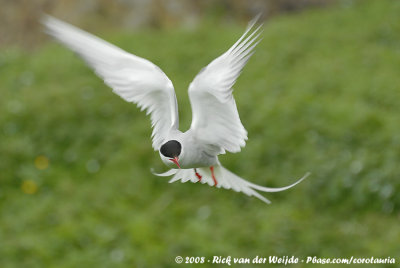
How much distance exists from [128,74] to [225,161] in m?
4.27

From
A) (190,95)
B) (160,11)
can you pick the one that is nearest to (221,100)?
(190,95)

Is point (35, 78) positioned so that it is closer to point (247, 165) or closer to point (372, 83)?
point (247, 165)

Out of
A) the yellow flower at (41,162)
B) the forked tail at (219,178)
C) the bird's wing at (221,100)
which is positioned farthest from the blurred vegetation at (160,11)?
the bird's wing at (221,100)

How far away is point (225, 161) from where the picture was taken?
567cm

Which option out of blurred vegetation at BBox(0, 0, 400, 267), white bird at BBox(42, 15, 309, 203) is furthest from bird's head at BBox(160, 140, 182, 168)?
blurred vegetation at BBox(0, 0, 400, 267)

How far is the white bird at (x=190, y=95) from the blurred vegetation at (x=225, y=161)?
3.36 m

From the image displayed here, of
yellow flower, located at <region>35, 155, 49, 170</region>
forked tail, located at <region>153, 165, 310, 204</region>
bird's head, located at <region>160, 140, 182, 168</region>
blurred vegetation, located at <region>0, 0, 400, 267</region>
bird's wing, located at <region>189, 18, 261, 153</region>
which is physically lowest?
yellow flower, located at <region>35, 155, 49, 170</region>

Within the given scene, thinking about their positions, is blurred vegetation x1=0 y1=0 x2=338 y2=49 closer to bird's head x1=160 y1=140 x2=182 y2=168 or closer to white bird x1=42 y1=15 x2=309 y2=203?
white bird x1=42 y1=15 x2=309 y2=203

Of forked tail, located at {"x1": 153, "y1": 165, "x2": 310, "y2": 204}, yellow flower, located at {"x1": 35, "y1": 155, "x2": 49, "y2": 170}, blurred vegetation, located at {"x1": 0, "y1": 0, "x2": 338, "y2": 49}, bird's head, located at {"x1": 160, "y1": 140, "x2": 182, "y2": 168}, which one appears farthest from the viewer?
blurred vegetation, located at {"x1": 0, "y1": 0, "x2": 338, "y2": 49}

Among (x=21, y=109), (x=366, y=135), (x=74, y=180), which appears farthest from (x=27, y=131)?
(x=366, y=135)

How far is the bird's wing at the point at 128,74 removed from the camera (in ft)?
4.48

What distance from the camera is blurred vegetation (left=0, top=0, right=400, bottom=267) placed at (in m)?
4.82

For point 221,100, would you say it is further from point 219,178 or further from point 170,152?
point 219,178

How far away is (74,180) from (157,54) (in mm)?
2092
